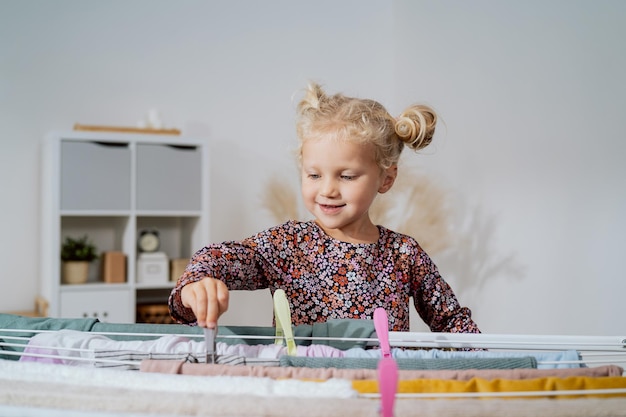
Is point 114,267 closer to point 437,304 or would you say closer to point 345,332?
point 437,304

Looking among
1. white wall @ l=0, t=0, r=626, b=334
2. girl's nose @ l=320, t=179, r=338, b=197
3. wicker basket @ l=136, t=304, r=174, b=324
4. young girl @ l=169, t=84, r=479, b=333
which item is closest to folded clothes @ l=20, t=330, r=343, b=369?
young girl @ l=169, t=84, r=479, b=333

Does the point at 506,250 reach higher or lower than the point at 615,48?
lower

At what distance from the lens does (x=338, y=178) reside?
138 cm

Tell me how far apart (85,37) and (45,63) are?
255mm

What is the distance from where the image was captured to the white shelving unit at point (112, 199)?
3303 mm

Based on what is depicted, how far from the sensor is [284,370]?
0.86 m

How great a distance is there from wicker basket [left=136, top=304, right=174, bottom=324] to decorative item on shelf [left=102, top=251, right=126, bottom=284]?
0.18 metres

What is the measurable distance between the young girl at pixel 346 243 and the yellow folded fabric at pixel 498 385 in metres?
0.55

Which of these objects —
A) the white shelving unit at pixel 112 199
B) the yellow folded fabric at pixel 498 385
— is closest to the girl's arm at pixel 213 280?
the yellow folded fabric at pixel 498 385

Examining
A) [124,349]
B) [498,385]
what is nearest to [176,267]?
[124,349]

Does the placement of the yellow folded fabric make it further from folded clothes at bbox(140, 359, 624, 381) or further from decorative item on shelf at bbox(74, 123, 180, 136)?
decorative item on shelf at bbox(74, 123, 180, 136)

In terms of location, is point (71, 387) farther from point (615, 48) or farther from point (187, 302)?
point (615, 48)

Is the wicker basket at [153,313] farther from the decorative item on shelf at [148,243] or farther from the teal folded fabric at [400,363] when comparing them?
the teal folded fabric at [400,363]

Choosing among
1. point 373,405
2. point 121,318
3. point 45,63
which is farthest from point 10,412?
point 45,63
